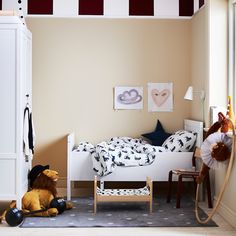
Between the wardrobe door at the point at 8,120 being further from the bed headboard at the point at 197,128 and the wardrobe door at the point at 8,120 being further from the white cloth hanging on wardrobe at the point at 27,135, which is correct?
the bed headboard at the point at 197,128

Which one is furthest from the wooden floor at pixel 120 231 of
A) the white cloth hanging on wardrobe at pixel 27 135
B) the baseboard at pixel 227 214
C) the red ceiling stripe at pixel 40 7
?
the red ceiling stripe at pixel 40 7

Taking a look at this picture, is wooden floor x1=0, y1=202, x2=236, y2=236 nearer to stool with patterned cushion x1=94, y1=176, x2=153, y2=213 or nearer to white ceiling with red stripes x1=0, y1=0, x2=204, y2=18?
stool with patterned cushion x1=94, y1=176, x2=153, y2=213

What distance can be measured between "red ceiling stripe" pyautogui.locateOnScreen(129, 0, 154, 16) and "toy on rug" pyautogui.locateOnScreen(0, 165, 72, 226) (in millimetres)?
2195

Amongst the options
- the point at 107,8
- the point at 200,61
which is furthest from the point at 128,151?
the point at 107,8

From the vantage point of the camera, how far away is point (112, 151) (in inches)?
196

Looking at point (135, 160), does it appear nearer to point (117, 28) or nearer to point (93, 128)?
point (93, 128)

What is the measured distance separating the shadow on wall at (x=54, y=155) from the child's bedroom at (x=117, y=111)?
0.5 inches

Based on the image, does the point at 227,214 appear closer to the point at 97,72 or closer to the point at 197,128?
the point at 197,128

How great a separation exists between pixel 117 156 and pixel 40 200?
3.04 feet

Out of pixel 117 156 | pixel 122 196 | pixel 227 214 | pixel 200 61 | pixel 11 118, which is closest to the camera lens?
pixel 227 214

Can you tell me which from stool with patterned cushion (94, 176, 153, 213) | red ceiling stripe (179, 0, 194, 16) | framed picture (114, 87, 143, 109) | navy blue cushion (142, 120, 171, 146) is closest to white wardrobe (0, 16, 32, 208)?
stool with patterned cushion (94, 176, 153, 213)

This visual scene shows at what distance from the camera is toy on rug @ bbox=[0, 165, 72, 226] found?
13.4ft

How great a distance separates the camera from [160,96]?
18.7ft

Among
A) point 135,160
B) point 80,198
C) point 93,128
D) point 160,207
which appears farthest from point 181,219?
point 93,128
